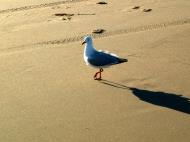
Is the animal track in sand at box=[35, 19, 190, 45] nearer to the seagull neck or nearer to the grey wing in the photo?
the seagull neck

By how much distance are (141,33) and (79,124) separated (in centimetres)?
363

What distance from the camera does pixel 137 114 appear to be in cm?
652

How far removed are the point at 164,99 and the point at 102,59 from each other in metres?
1.19

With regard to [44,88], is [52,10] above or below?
above

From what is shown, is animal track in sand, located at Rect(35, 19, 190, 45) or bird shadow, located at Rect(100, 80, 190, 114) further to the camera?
animal track in sand, located at Rect(35, 19, 190, 45)

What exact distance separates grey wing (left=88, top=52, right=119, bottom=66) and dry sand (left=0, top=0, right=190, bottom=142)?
334 mm

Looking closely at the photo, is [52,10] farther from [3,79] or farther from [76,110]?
[76,110]

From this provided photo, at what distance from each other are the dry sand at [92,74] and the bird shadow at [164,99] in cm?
1

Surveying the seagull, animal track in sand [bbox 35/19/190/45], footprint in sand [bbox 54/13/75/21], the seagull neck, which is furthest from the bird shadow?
footprint in sand [bbox 54/13/75/21]

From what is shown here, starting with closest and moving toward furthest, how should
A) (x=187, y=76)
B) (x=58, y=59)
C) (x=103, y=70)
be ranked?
(x=187, y=76) < (x=103, y=70) < (x=58, y=59)

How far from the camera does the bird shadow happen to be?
664cm

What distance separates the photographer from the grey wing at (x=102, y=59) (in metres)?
7.39

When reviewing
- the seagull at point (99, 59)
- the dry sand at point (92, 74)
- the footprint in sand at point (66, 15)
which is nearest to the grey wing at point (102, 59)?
the seagull at point (99, 59)

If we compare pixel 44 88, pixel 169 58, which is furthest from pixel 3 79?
pixel 169 58
